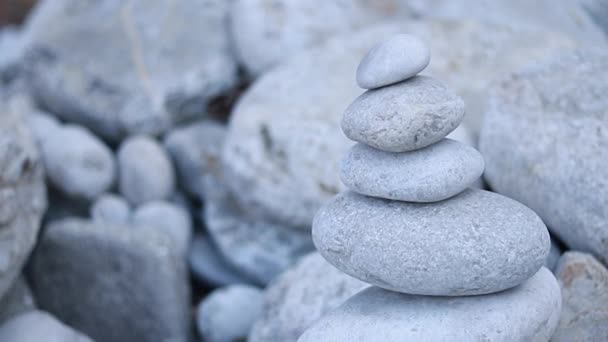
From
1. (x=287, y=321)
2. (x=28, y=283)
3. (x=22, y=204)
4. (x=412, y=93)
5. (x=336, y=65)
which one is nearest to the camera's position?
(x=412, y=93)

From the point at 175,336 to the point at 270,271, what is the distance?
0.55 m

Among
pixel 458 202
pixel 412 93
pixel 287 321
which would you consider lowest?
pixel 287 321

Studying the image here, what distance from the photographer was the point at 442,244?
1728 mm

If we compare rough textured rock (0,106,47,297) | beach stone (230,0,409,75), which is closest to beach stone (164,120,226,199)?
beach stone (230,0,409,75)

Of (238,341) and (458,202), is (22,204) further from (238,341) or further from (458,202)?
(458,202)

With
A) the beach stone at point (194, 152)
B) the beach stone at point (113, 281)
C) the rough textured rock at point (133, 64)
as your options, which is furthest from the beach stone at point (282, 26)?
the beach stone at point (113, 281)

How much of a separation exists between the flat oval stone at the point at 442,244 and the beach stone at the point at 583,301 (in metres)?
0.46

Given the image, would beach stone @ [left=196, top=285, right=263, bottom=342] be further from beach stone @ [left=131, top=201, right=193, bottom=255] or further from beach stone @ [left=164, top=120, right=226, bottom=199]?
beach stone @ [left=164, top=120, right=226, bottom=199]

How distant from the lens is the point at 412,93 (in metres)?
1.78

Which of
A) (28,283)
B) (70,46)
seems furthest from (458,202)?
(70,46)

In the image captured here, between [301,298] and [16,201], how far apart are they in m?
1.13

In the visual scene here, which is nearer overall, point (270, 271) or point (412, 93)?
point (412, 93)

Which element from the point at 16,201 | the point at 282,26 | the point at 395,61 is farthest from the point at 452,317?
the point at 282,26

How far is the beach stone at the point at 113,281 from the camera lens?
3027 millimetres
